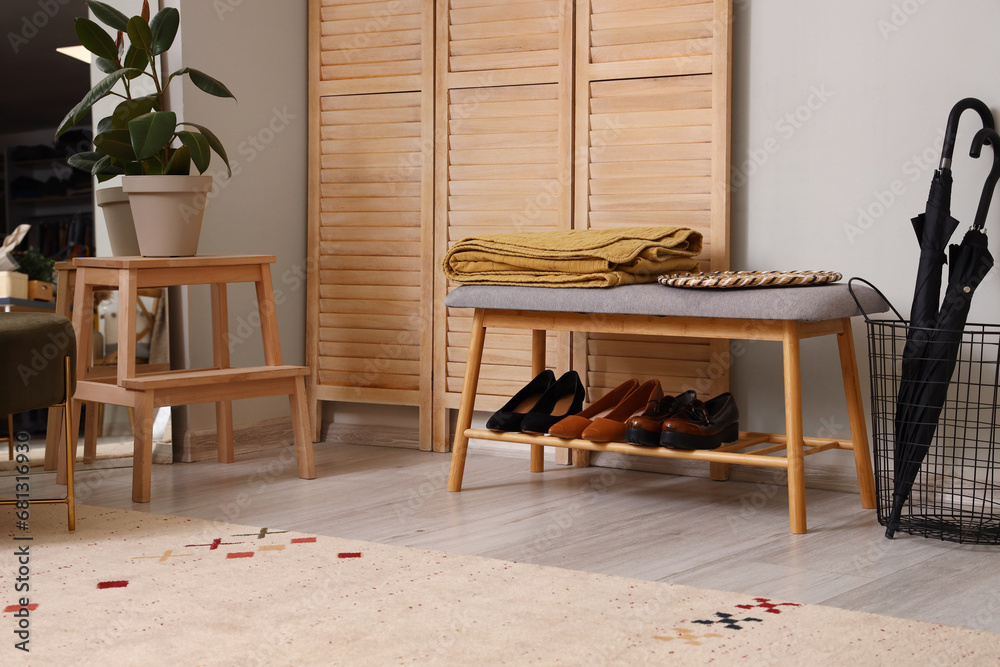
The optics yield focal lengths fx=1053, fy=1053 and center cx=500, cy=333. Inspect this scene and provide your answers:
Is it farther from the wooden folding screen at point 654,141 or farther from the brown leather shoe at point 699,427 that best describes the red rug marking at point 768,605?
the wooden folding screen at point 654,141

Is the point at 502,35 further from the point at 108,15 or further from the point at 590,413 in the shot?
the point at 590,413

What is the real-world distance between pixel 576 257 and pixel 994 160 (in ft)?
3.08

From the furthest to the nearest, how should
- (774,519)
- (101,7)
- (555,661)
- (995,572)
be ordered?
(101,7) < (774,519) < (995,572) < (555,661)

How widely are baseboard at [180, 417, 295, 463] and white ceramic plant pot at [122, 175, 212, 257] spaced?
0.63 m

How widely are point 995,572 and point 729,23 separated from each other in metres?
1.48

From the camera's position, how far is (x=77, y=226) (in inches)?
122

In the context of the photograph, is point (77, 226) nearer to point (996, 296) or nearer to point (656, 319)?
point (656, 319)

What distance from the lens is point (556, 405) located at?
2729mm

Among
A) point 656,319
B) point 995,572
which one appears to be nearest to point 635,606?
point 995,572

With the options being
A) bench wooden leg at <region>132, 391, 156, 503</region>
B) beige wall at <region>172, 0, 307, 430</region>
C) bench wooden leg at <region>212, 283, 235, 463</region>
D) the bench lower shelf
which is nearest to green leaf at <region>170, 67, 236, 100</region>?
beige wall at <region>172, 0, 307, 430</region>

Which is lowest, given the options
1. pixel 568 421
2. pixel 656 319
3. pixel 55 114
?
pixel 568 421

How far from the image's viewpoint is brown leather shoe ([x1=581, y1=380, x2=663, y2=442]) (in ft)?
7.89

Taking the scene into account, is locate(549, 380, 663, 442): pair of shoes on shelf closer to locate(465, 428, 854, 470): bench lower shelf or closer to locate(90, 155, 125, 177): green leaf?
locate(465, 428, 854, 470): bench lower shelf

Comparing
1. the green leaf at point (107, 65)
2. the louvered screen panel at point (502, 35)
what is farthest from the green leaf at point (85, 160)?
the louvered screen panel at point (502, 35)
